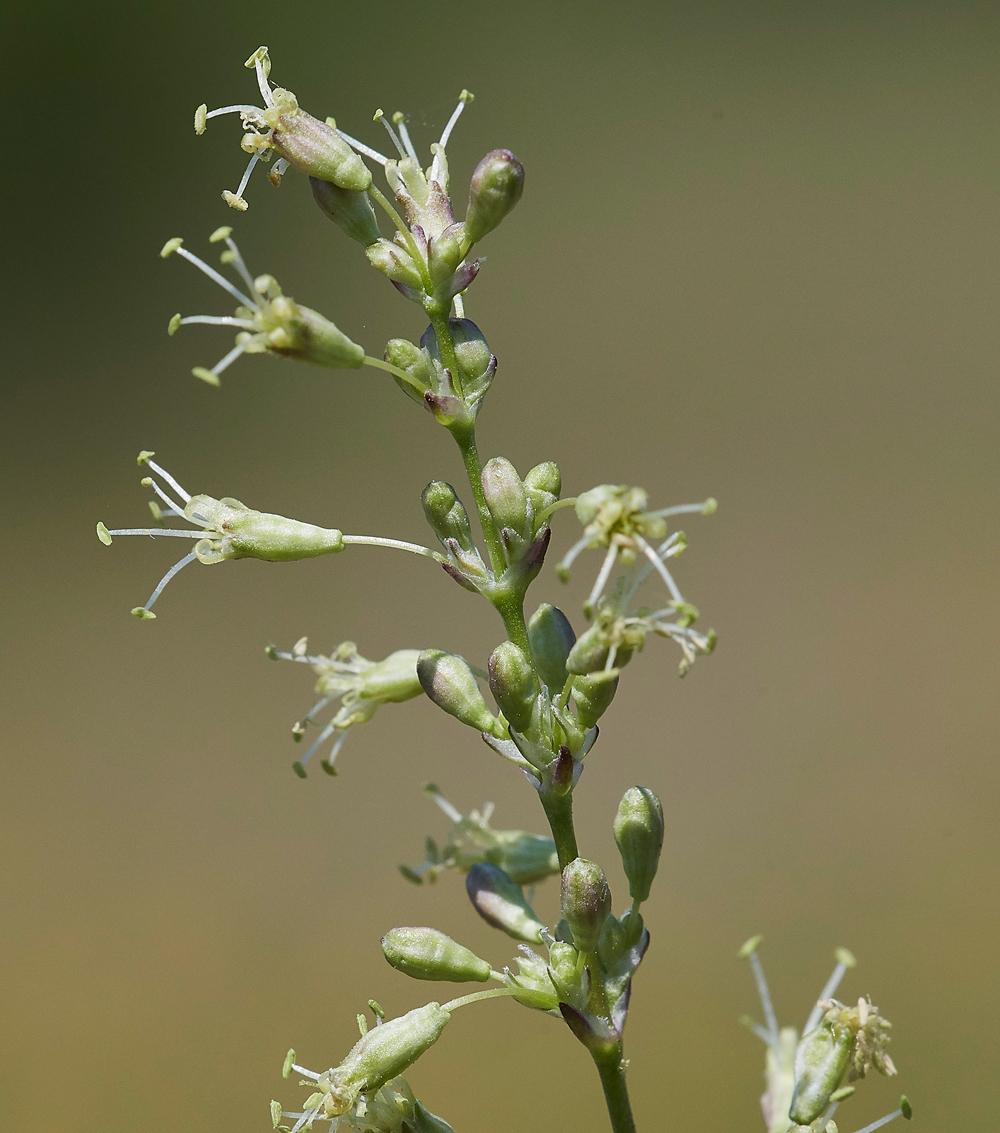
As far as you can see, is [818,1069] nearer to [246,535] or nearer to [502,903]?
[502,903]

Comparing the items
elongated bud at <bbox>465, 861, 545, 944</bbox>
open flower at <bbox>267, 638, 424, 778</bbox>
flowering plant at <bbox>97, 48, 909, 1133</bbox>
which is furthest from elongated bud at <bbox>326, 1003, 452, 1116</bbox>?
open flower at <bbox>267, 638, 424, 778</bbox>

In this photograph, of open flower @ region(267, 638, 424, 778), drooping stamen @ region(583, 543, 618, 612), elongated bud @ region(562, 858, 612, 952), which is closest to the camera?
drooping stamen @ region(583, 543, 618, 612)

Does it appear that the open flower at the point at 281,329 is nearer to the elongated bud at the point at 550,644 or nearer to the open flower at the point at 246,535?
the open flower at the point at 246,535

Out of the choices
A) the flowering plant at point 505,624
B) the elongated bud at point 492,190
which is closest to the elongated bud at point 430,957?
the flowering plant at point 505,624

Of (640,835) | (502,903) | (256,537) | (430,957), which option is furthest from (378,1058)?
(256,537)

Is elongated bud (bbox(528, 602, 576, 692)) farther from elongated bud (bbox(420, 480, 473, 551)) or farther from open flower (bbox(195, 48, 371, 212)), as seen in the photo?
open flower (bbox(195, 48, 371, 212))
